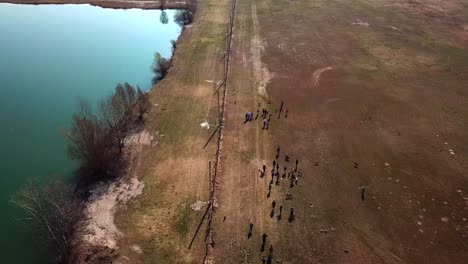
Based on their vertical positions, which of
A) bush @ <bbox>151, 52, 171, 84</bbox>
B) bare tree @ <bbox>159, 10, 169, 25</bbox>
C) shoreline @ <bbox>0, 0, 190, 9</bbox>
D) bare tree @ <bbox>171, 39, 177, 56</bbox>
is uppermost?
shoreline @ <bbox>0, 0, 190, 9</bbox>

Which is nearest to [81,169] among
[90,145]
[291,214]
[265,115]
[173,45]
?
[90,145]

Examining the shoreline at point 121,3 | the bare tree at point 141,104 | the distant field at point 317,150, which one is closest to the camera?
the distant field at point 317,150

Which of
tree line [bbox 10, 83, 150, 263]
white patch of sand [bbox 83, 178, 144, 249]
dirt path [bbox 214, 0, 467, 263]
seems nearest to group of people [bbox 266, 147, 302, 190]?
dirt path [bbox 214, 0, 467, 263]

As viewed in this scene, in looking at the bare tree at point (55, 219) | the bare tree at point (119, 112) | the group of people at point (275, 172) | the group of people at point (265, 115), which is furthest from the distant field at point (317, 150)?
Result: the bare tree at point (55, 219)

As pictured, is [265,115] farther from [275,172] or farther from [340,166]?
[340,166]

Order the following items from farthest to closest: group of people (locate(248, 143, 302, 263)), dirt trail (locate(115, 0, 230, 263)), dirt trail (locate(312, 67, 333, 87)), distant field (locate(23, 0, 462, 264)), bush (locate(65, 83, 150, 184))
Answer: dirt trail (locate(312, 67, 333, 87)) < bush (locate(65, 83, 150, 184)) < distant field (locate(23, 0, 462, 264)) < dirt trail (locate(115, 0, 230, 263)) < group of people (locate(248, 143, 302, 263))

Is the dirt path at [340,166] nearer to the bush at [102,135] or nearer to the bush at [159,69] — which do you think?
the bush at [159,69]

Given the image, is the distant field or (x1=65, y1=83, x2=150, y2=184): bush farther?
(x1=65, y1=83, x2=150, y2=184): bush

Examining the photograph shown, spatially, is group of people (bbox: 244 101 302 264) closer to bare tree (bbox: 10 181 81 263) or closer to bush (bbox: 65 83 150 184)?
bush (bbox: 65 83 150 184)

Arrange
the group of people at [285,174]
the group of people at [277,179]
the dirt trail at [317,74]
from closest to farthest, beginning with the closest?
1. the group of people at [277,179]
2. the group of people at [285,174]
3. the dirt trail at [317,74]
